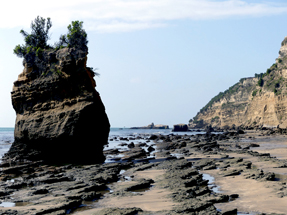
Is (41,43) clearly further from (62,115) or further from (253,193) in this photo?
(253,193)

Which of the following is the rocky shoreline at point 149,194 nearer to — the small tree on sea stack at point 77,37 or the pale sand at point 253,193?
the pale sand at point 253,193

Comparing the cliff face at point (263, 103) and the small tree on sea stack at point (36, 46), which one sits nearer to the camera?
the small tree on sea stack at point (36, 46)

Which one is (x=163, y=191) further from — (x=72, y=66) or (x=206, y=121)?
(x=206, y=121)

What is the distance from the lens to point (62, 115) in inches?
903

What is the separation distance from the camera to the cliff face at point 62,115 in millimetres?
22672

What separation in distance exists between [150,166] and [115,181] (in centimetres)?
455

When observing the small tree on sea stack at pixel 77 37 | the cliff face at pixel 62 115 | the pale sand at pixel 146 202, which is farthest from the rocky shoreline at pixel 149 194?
the small tree on sea stack at pixel 77 37

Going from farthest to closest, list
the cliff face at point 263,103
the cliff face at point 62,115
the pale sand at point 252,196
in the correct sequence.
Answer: the cliff face at point 263,103, the cliff face at point 62,115, the pale sand at point 252,196

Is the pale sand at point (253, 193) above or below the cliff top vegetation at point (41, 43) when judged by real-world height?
below

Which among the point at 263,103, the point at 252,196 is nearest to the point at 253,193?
the point at 252,196

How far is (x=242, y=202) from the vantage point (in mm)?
9258

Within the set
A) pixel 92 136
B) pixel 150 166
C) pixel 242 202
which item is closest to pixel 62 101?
pixel 92 136

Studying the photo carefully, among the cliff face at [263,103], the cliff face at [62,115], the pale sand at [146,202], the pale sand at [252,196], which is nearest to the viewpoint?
the pale sand at [252,196]

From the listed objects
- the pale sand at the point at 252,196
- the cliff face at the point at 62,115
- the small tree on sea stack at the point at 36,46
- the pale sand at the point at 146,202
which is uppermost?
the small tree on sea stack at the point at 36,46
